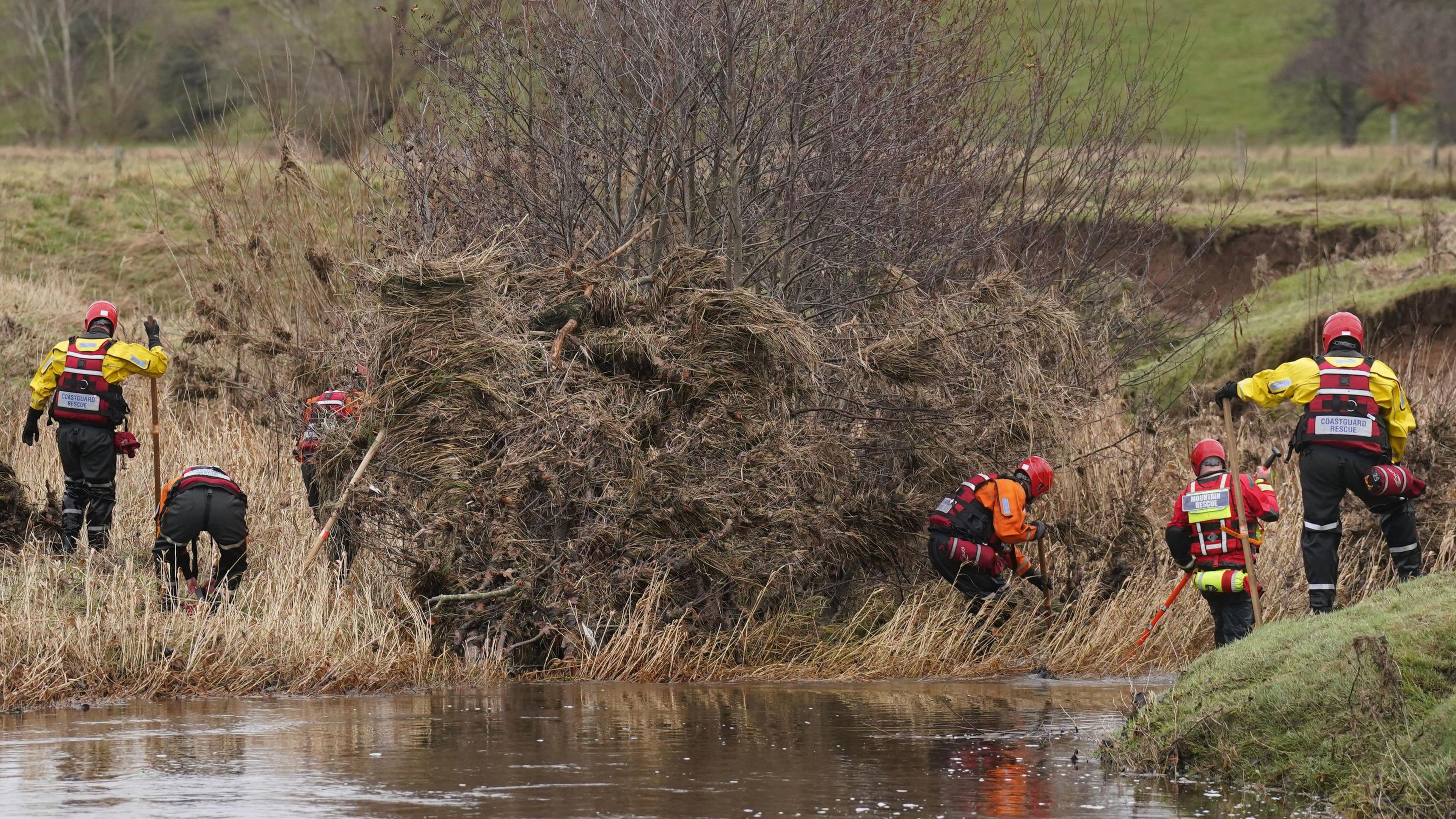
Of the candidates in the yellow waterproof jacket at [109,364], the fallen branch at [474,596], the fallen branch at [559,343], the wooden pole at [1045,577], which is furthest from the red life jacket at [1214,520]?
the yellow waterproof jacket at [109,364]

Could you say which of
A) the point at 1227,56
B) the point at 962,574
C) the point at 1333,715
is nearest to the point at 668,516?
the point at 962,574

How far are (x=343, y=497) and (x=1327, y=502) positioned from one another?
680cm

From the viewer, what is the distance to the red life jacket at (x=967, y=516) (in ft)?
41.6

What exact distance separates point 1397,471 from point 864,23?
6062 millimetres

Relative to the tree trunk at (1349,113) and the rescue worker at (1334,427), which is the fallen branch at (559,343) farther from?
the tree trunk at (1349,113)

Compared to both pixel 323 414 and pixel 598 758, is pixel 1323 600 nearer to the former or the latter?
pixel 598 758

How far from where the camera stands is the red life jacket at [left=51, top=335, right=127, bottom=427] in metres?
14.5

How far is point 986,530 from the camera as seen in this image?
12703 millimetres

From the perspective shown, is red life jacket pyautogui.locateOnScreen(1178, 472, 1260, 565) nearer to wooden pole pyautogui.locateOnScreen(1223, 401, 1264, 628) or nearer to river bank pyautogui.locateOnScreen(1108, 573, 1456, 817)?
wooden pole pyautogui.locateOnScreen(1223, 401, 1264, 628)

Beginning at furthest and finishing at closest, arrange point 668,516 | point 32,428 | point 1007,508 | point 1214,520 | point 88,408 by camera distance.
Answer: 1. point 88,408
2. point 32,428
3. point 1007,508
4. point 668,516
5. point 1214,520

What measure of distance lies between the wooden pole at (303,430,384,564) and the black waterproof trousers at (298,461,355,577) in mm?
150

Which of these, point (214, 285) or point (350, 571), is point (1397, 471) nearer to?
point (350, 571)

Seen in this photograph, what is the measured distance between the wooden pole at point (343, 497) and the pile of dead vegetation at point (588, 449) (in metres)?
0.11

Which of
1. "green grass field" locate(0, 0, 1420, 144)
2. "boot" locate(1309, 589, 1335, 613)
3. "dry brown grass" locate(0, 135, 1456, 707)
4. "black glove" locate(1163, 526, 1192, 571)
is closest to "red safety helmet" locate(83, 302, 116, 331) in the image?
"dry brown grass" locate(0, 135, 1456, 707)
